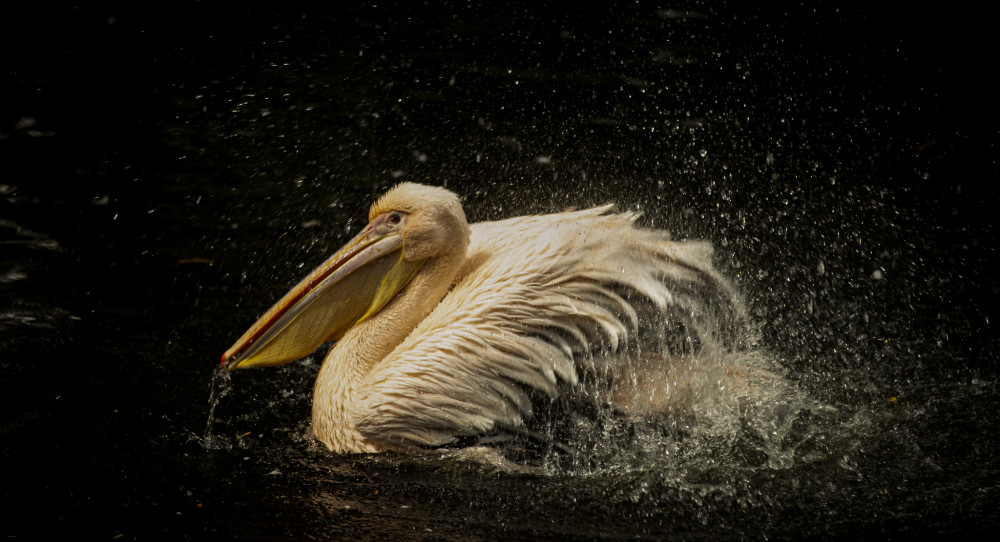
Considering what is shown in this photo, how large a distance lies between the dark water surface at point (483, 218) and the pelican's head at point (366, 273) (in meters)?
0.27

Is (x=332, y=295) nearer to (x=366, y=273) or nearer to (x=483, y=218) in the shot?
(x=366, y=273)

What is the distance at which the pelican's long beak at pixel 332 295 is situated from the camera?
302 centimetres

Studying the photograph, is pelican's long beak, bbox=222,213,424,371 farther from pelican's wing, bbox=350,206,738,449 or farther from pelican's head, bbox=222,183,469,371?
pelican's wing, bbox=350,206,738,449

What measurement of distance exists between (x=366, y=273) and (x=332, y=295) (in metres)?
0.14

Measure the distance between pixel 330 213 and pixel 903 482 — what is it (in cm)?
306

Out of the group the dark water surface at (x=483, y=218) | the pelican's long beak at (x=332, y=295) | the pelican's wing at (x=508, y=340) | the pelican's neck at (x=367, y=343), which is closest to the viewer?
the dark water surface at (x=483, y=218)

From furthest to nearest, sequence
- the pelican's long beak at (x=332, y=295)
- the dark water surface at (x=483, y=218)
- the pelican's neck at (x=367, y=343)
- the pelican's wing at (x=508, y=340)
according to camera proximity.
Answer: the pelican's long beak at (x=332, y=295) < the pelican's neck at (x=367, y=343) < the pelican's wing at (x=508, y=340) < the dark water surface at (x=483, y=218)

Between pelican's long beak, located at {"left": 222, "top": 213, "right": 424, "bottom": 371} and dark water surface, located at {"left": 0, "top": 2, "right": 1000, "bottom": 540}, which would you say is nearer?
dark water surface, located at {"left": 0, "top": 2, "right": 1000, "bottom": 540}

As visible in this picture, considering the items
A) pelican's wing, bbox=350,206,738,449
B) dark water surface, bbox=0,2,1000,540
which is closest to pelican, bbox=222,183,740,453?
Answer: pelican's wing, bbox=350,206,738,449

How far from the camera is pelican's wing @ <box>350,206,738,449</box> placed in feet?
9.00

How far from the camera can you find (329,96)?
18.8ft

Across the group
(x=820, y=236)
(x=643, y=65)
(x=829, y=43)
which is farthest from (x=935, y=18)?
(x=820, y=236)

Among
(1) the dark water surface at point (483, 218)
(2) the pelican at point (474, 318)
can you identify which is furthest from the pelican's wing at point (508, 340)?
(1) the dark water surface at point (483, 218)

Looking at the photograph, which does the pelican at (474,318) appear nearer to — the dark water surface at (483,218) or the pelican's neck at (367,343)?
the pelican's neck at (367,343)
